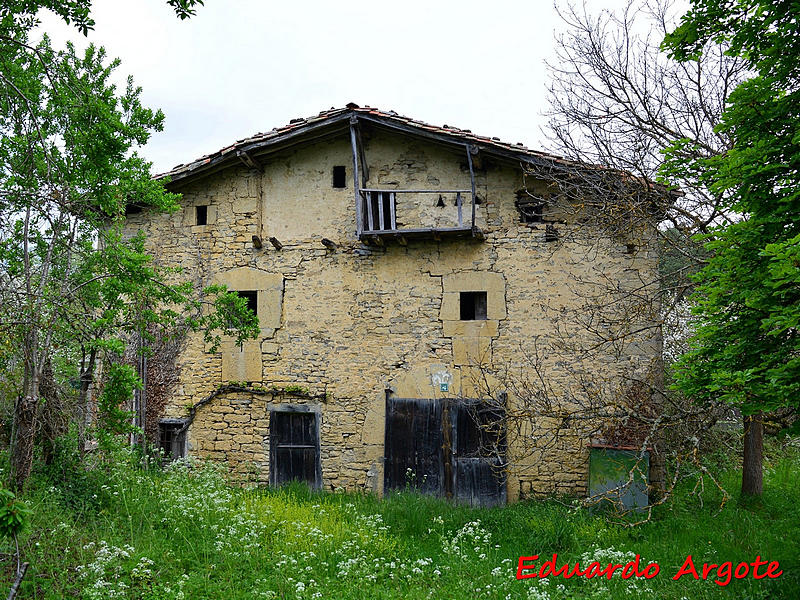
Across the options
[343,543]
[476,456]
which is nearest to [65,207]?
[343,543]

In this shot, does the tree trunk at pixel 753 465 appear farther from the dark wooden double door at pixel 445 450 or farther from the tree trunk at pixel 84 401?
the tree trunk at pixel 84 401

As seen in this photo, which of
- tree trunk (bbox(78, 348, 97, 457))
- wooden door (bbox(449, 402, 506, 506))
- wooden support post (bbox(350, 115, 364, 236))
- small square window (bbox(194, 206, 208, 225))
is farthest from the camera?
small square window (bbox(194, 206, 208, 225))

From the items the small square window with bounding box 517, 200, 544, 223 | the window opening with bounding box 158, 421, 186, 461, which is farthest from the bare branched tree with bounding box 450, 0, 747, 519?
the window opening with bounding box 158, 421, 186, 461

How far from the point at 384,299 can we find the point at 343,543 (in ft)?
13.5

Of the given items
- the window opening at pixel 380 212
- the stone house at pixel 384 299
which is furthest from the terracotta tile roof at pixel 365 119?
the window opening at pixel 380 212

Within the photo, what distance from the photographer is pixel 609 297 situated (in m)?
8.49

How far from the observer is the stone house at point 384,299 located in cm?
860

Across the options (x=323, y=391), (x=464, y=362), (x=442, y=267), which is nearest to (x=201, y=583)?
(x=323, y=391)

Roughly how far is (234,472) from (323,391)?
1.96 metres

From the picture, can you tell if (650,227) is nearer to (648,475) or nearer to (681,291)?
(681,291)

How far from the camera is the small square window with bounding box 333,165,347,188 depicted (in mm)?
9750

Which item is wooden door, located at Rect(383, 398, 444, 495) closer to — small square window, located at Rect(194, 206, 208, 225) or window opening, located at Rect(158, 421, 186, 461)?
window opening, located at Rect(158, 421, 186, 461)

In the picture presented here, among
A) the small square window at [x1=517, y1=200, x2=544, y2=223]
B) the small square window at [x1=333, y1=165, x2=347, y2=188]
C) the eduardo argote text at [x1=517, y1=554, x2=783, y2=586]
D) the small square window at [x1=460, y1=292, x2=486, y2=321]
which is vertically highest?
the small square window at [x1=333, y1=165, x2=347, y2=188]

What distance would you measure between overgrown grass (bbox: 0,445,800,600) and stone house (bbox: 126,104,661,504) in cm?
103
